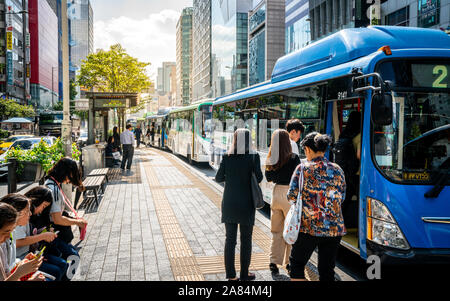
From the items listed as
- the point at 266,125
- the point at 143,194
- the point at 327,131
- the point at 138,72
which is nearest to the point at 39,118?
the point at 138,72

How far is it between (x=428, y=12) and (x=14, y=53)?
210 feet

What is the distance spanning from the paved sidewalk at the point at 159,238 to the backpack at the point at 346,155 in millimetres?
1402

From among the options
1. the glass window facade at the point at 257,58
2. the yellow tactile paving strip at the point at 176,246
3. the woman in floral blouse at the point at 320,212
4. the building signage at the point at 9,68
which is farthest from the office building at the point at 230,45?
the woman in floral blouse at the point at 320,212

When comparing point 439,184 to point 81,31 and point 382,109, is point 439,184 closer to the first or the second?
point 382,109

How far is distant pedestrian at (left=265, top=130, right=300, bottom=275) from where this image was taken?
455cm

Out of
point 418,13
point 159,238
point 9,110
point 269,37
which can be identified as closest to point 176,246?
point 159,238

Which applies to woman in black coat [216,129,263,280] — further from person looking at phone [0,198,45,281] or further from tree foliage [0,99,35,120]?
tree foliage [0,99,35,120]

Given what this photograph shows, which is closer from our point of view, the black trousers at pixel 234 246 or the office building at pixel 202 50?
the black trousers at pixel 234 246

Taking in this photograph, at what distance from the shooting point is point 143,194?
404 inches

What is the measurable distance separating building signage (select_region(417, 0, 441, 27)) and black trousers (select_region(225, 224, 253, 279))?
25732mm

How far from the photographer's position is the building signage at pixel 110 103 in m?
15.8

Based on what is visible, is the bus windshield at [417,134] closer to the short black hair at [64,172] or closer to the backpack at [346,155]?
the backpack at [346,155]

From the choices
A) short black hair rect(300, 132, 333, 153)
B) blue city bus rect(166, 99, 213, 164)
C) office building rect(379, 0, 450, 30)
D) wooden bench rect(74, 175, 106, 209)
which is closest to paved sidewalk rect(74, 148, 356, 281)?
wooden bench rect(74, 175, 106, 209)

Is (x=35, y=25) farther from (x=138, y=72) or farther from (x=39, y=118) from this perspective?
(x=138, y=72)
